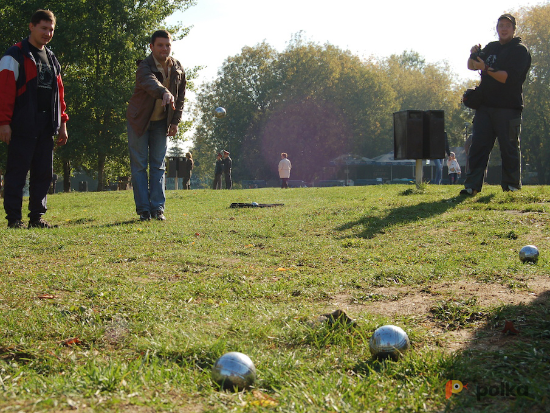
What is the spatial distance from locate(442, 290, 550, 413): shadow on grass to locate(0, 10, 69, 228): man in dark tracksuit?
589 centimetres

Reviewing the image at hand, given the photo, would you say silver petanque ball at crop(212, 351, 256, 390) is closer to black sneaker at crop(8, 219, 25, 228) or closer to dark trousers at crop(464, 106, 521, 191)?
black sneaker at crop(8, 219, 25, 228)

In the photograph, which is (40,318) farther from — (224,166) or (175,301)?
(224,166)

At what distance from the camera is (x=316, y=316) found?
306 cm

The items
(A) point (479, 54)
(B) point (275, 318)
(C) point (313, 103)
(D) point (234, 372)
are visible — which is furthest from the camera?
(C) point (313, 103)

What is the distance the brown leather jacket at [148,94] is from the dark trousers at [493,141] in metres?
4.61

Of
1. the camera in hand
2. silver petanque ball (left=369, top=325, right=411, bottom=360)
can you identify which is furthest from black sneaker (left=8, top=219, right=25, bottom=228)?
the camera in hand

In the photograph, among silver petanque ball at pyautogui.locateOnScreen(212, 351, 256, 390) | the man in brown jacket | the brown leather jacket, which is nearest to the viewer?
silver petanque ball at pyautogui.locateOnScreen(212, 351, 256, 390)

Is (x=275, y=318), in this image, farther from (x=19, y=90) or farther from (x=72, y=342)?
(x=19, y=90)

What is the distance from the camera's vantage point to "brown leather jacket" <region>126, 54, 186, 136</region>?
7.24 m

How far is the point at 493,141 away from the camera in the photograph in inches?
328

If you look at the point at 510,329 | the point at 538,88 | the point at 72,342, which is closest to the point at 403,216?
the point at 510,329

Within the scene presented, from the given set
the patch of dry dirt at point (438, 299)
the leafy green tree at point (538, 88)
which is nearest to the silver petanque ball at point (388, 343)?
the patch of dry dirt at point (438, 299)

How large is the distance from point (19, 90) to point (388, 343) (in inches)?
232

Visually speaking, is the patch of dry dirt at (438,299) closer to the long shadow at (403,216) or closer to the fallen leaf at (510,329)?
the fallen leaf at (510,329)
